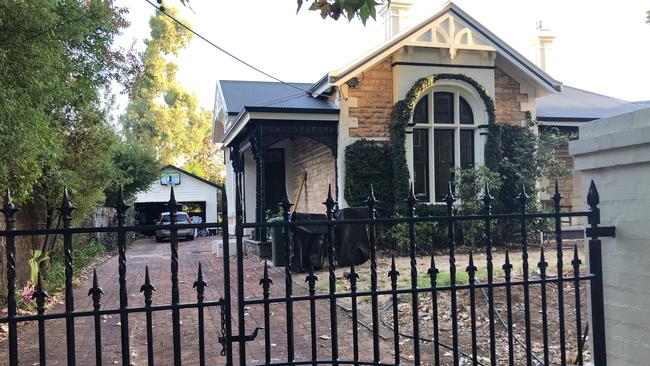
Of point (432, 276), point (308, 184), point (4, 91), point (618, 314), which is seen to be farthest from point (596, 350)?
point (308, 184)

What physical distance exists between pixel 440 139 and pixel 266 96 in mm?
5474

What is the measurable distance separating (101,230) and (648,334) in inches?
114

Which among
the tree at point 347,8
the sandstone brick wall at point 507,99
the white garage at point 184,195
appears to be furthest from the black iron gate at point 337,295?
the white garage at point 184,195

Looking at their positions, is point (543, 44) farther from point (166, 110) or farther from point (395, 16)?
point (166, 110)

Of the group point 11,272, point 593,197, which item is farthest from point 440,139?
point 11,272

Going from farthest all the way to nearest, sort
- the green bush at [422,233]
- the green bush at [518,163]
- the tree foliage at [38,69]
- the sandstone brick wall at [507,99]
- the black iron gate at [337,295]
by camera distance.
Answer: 1. the sandstone brick wall at [507,99]
2. the green bush at [518,163]
3. the green bush at [422,233]
4. the tree foliage at [38,69]
5. the black iron gate at [337,295]

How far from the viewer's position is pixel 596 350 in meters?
3.11

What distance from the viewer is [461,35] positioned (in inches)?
486

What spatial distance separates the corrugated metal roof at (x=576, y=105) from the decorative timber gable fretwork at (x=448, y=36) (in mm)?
3488

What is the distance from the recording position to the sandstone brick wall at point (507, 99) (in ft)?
42.7

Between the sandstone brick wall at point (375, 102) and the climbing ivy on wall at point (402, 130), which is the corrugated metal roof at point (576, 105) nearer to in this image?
the climbing ivy on wall at point (402, 130)

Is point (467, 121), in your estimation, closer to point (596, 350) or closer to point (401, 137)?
point (401, 137)

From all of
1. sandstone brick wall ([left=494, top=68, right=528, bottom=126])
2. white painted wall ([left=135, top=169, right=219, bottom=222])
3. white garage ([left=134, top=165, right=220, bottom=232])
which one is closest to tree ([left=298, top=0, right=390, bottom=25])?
sandstone brick wall ([left=494, top=68, right=528, bottom=126])

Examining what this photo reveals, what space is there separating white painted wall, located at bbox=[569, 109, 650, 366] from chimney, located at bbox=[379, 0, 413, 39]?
11.0 m
